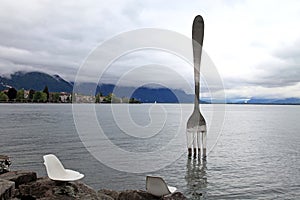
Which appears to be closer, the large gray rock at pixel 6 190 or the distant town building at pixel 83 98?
the large gray rock at pixel 6 190

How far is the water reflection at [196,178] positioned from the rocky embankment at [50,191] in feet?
11.9

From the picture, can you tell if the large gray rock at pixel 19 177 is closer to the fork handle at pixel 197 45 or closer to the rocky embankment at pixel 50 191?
the rocky embankment at pixel 50 191

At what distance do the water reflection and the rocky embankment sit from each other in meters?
3.62

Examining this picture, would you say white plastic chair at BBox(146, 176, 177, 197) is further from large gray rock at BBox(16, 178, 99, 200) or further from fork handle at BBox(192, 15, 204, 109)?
fork handle at BBox(192, 15, 204, 109)

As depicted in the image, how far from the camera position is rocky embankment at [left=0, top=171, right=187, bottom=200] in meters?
10.4

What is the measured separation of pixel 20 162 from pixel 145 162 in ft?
29.4

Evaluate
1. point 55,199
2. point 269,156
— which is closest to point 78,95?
point 55,199

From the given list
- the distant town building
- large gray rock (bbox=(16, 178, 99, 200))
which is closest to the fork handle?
Answer: the distant town building

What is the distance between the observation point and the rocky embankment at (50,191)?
10.4 m

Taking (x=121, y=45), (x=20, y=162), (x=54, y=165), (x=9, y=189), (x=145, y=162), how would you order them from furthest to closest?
1. (x=145, y=162)
2. (x=20, y=162)
3. (x=121, y=45)
4. (x=54, y=165)
5. (x=9, y=189)

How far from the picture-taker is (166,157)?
26766 mm

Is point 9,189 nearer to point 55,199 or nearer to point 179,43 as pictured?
point 55,199

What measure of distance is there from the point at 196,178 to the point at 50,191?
1002cm

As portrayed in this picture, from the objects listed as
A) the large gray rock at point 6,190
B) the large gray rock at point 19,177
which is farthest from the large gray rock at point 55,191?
the large gray rock at point 6,190
